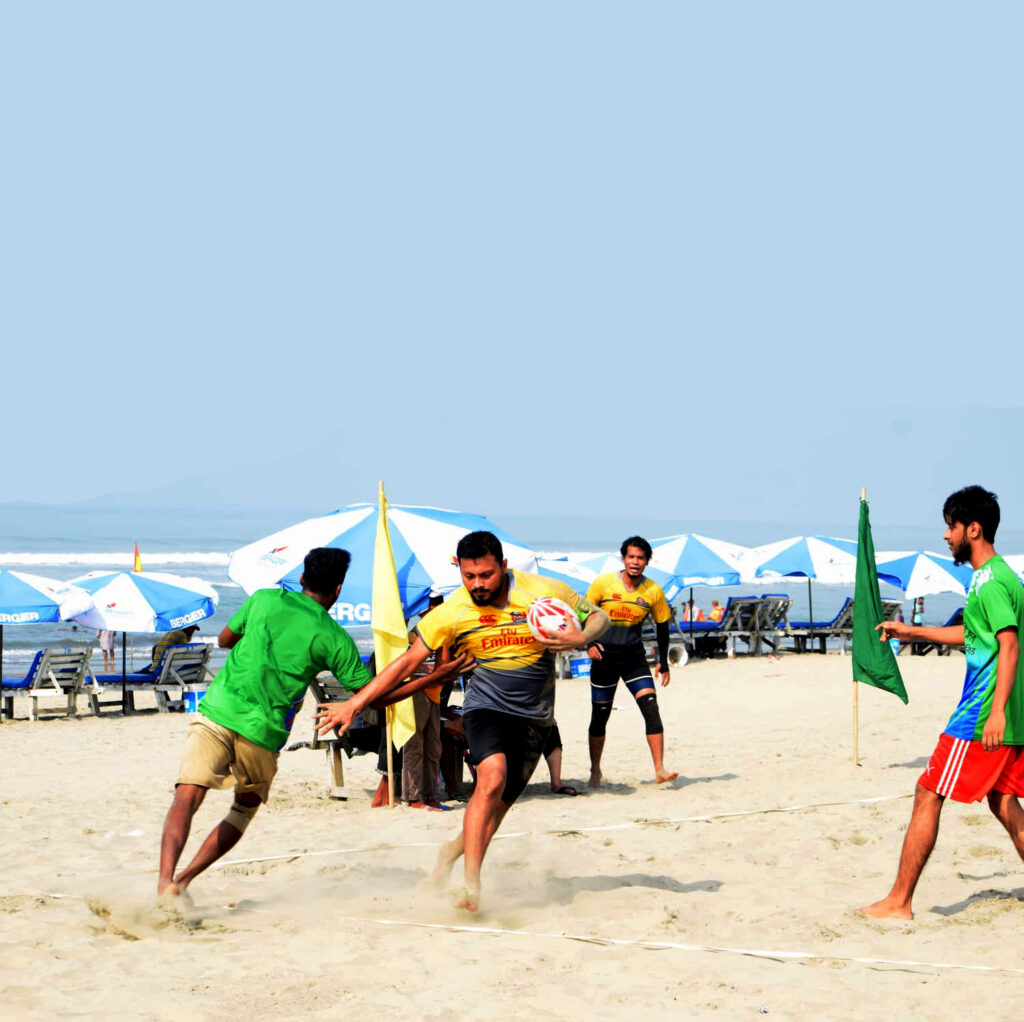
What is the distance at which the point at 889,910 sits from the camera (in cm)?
485

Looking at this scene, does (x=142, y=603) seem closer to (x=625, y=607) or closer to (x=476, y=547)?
(x=625, y=607)

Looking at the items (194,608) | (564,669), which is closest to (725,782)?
(194,608)

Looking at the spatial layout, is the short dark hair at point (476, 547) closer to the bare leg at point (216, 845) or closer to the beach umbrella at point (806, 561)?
the bare leg at point (216, 845)

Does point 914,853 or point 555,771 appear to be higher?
point 914,853

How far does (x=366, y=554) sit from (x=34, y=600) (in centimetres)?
646

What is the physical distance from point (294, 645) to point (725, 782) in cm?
467

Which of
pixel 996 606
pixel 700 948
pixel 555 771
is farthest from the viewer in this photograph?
pixel 555 771

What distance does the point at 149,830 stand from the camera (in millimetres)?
7273

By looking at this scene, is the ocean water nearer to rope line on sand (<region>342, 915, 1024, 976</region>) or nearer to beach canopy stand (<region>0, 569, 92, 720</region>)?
beach canopy stand (<region>0, 569, 92, 720</region>)

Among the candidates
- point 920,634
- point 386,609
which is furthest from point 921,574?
point 920,634

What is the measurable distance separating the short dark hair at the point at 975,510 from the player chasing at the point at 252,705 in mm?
2007

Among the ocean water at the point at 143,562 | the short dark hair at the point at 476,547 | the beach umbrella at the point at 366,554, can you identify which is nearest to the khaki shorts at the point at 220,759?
the short dark hair at the point at 476,547

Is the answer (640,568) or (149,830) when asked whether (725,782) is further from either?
(149,830)

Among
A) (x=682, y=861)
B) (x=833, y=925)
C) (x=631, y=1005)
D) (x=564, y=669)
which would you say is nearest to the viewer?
(x=631, y=1005)
